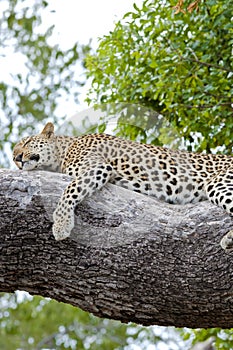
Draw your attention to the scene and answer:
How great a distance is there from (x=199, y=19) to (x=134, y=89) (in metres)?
1.12

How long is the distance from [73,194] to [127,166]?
97cm

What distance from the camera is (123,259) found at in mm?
5812

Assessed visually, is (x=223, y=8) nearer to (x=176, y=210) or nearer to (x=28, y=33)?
(x=176, y=210)

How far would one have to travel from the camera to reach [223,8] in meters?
9.88

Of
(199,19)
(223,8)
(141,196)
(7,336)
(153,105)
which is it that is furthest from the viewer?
(7,336)

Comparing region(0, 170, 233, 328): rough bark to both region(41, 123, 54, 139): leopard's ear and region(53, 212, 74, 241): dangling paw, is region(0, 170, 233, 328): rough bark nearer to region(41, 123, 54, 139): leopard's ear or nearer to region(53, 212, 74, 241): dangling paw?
region(53, 212, 74, 241): dangling paw

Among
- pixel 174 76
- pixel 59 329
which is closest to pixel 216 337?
pixel 174 76

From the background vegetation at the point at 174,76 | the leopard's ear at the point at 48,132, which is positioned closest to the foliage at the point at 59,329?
the background vegetation at the point at 174,76

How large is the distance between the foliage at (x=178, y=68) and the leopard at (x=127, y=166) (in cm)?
292

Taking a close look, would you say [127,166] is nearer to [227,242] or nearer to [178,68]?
[227,242]

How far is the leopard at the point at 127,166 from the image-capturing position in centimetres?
620

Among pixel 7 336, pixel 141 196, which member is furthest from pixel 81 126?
pixel 7 336

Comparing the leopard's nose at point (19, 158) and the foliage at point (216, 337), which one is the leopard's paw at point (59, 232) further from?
the foliage at point (216, 337)

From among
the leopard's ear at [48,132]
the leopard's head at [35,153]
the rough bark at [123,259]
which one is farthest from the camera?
the leopard's ear at [48,132]
